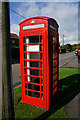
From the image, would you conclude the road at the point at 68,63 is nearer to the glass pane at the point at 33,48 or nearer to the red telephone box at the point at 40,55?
the red telephone box at the point at 40,55

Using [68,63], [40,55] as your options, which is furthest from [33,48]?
[68,63]

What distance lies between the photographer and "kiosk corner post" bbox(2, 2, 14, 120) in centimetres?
194

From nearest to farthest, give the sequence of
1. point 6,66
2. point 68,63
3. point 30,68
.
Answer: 1. point 6,66
2. point 30,68
3. point 68,63

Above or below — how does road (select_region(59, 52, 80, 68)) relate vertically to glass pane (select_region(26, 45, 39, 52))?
below

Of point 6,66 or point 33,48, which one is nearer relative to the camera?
point 6,66

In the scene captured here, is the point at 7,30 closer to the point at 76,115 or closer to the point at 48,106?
the point at 48,106

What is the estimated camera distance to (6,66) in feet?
6.62

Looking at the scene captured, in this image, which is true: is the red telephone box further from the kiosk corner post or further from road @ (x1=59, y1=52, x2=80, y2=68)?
road @ (x1=59, y1=52, x2=80, y2=68)

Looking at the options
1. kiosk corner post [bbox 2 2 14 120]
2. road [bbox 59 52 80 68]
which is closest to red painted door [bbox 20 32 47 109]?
kiosk corner post [bbox 2 2 14 120]

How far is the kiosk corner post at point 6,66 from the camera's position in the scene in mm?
1938

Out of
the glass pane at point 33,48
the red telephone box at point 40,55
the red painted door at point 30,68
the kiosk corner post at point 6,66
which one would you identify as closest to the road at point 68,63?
the red telephone box at point 40,55

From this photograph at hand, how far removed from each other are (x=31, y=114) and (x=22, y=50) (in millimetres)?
1877

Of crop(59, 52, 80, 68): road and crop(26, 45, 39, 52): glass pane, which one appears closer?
Result: crop(26, 45, 39, 52): glass pane

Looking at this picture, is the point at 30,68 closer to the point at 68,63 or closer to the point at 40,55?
the point at 40,55
